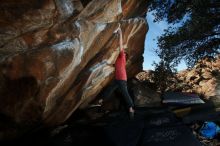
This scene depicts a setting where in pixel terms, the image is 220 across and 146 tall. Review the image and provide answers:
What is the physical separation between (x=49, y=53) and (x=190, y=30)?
33.9 ft

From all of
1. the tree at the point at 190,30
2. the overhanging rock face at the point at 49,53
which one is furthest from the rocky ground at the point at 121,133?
the tree at the point at 190,30

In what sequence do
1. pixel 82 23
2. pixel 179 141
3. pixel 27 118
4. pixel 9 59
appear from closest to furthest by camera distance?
pixel 9 59, pixel 179 141, pixel 27 118, pixel 82 23

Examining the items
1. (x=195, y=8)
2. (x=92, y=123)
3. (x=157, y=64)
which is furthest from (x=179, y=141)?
(x=157, y=64)

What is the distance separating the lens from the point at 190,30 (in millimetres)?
17109

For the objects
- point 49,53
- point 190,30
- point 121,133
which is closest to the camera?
point 49,53

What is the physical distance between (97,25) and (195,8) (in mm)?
7605

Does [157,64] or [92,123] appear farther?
[157,64]

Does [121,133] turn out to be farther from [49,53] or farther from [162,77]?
[162,77]

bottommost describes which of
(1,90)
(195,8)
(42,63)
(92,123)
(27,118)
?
(92,123)

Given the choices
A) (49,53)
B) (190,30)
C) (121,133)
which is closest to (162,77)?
(190,30)

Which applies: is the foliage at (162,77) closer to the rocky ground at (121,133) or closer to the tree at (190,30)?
the tree at (190,30)

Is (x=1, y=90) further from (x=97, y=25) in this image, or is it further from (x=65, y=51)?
(x=97, y=25)

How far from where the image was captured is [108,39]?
43.3 ft

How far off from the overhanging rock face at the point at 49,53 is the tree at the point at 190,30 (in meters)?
6.08
